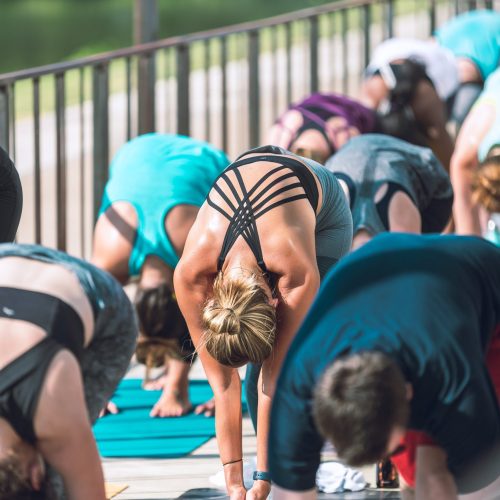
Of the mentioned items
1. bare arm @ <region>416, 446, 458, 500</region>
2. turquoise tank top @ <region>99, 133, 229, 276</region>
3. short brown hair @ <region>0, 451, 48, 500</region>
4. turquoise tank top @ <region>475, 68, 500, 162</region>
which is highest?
turquoise tank top @ <region>475, 68, 500, 162</region>

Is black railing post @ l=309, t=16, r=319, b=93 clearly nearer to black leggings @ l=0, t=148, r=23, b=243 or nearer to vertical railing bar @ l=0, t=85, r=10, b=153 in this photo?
vertical railing bar @ l=0, t=85, r=10, b=153

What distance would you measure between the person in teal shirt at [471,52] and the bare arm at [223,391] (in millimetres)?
4216

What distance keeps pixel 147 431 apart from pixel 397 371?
9.40ft

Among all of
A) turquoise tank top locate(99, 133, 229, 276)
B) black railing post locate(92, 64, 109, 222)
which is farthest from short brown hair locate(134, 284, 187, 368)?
black railing post locate(92, 64, 109, 222)

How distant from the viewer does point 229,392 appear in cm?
387

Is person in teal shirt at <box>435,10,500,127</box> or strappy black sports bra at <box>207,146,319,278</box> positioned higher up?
person in teal shirt at <box>435,10,500,127</box>

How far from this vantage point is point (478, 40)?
310 inches

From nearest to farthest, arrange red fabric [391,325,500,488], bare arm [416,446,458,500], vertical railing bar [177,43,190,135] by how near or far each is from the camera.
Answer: bare arm [416,446,458,500] → red fabric [391,325,500,488] → vertical railing bar [177,43,190,135]

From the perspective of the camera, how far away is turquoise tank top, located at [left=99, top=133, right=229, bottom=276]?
527cm

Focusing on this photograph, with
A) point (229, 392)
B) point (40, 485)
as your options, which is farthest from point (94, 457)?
point (229, 392)

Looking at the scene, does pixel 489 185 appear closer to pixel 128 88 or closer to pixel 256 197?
pixel 256 197

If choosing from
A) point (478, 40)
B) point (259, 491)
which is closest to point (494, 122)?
point (478, 40)

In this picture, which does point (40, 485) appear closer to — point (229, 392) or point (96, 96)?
point (229, 392)

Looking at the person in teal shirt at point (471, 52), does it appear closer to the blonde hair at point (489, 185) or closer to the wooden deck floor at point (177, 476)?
the blonde hair at point (489, 185)
